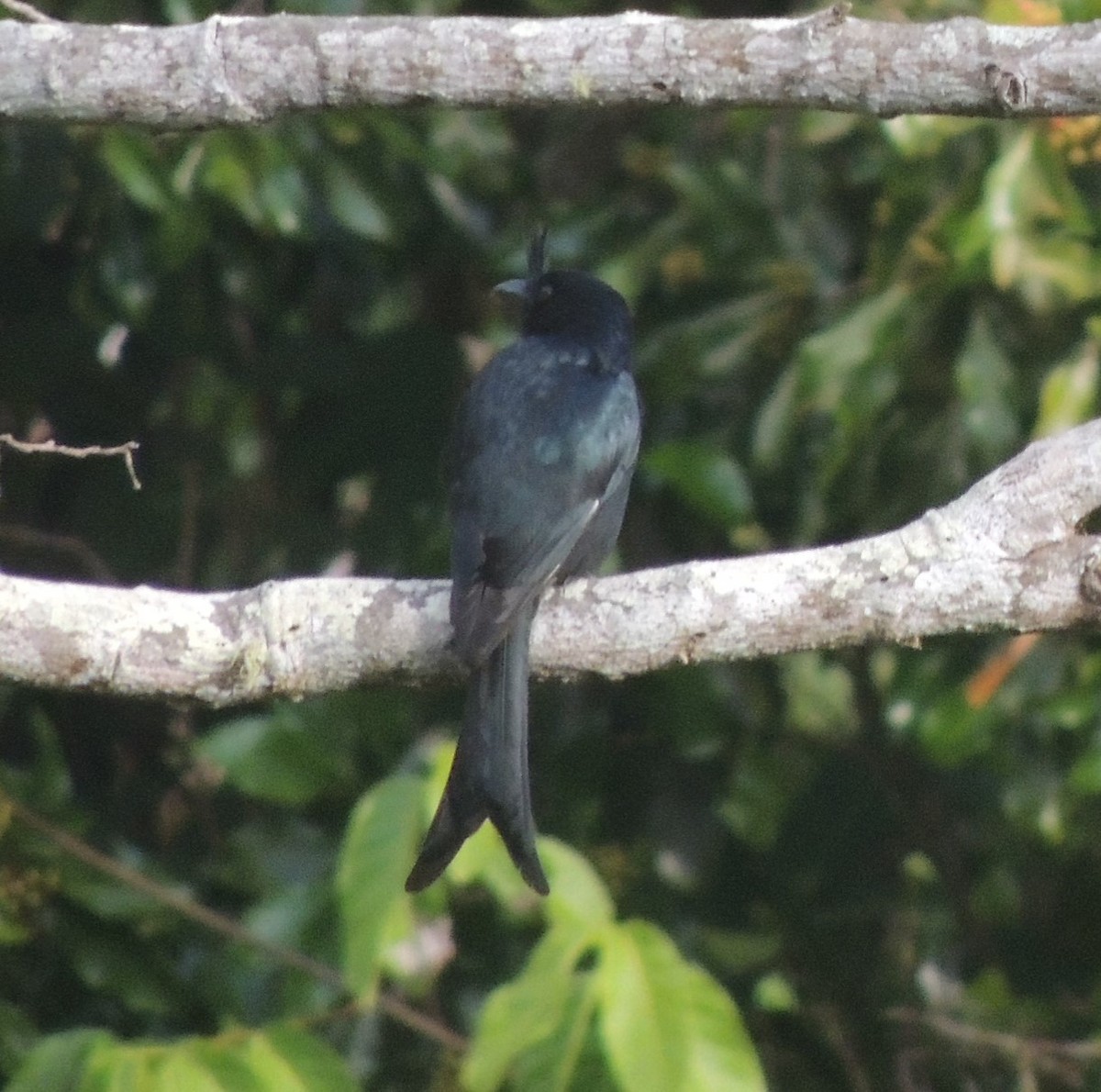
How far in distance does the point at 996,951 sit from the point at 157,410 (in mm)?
2370

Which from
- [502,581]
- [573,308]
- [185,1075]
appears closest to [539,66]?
[502,581]

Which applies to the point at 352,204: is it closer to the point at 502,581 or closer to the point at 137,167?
the point at 137,167

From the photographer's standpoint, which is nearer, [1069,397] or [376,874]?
[376,874]

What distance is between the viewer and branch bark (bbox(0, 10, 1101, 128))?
2.59m

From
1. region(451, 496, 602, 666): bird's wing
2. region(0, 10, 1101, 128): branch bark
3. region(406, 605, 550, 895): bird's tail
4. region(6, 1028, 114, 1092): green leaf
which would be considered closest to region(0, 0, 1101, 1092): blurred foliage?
region(6, 1028, 114, 1092): green leaf

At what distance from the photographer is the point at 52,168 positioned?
12.8ft

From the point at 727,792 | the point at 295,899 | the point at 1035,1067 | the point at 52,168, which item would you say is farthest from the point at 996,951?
the point at 52,168

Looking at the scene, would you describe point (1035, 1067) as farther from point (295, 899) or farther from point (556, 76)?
point (556, 76)

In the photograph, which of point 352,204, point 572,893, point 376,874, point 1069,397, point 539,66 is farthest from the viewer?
point 352,204

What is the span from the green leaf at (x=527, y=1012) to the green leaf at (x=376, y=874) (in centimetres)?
25

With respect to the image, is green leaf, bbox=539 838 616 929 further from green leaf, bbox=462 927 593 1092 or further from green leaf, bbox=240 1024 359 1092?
green leaf, bbox=240 1024 359 1092

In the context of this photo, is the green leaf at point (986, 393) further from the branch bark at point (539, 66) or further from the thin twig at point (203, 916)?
the thin twig at point (203, 916)

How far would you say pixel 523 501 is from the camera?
314 centimetres

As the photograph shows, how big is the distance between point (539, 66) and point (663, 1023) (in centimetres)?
133
